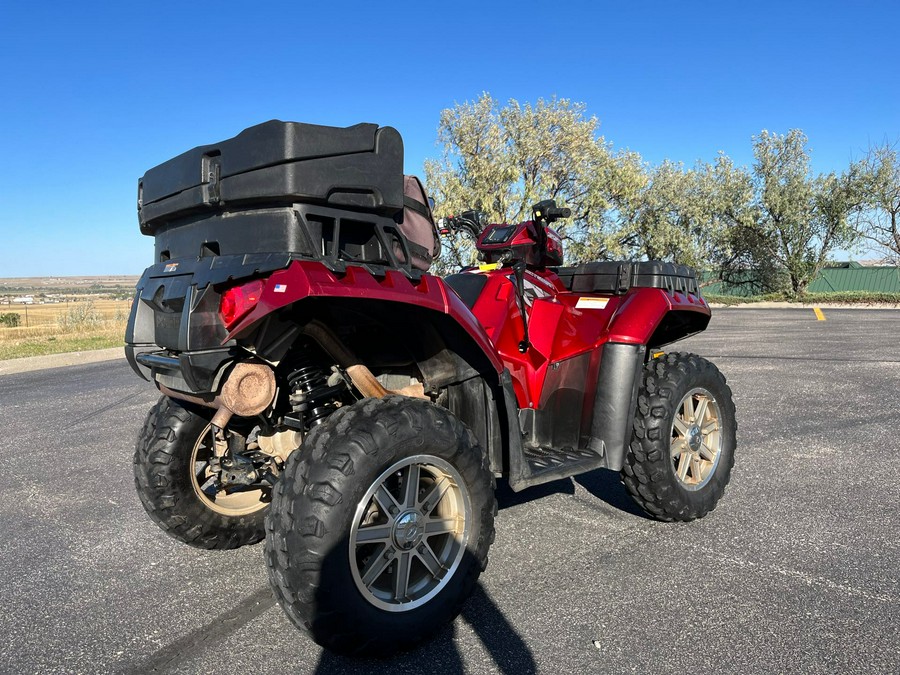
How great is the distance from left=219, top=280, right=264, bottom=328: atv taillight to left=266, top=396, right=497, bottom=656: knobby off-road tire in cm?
53

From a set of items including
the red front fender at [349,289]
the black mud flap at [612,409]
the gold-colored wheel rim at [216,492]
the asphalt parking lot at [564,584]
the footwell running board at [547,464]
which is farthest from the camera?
the black mud flap at [612,409]

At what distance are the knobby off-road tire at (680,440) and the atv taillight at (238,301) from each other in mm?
2371

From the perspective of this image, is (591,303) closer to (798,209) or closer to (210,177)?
(210,177)

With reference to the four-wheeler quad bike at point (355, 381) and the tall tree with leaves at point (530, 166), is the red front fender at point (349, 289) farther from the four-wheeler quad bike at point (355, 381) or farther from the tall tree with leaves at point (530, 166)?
the tall tree with leaves at point (530, 166)

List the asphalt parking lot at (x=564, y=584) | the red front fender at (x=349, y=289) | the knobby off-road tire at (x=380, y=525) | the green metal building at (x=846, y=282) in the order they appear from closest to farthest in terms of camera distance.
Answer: the red front fender at (x=349, y=289) → the knobby off-road tire at (x=380, y=525) → the asphalt parking lot at (x=564, y=584) → the green metal building at (x=846, y=282)

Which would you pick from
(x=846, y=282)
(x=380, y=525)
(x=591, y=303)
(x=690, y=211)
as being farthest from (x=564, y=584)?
(x=846, y=282)

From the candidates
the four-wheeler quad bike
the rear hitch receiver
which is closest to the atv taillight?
the four-wheeler quad bike

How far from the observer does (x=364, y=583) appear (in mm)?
2523

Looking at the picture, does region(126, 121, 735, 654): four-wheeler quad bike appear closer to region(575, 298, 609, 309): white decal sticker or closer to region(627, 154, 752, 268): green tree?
region(575, 298, 609, 309): white decal sticker

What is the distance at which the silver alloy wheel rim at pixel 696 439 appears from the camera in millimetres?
4020

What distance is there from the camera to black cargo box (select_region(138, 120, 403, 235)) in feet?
7.79

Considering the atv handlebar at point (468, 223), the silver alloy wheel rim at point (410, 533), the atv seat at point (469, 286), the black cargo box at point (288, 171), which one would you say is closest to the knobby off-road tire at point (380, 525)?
the silver alloy wheel rim at point (410, 533)

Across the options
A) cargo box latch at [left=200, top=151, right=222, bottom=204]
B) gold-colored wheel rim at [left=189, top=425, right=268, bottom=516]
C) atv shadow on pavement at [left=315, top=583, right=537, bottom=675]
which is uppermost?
cargo box latch at [left=200, top=151, right=222, bottom=204]

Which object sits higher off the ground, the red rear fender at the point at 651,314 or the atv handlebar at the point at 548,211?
the atv handlebar at the point at 548,211
